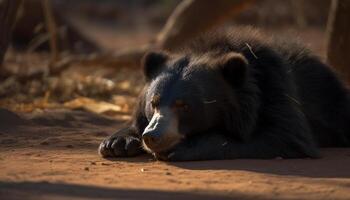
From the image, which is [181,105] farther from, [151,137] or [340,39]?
[340,39]

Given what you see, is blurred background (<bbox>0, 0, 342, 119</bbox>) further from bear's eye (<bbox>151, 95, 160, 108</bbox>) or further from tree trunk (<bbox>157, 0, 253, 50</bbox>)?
bear's eye (<bbox>151, 95, 160, 108</bbox>)

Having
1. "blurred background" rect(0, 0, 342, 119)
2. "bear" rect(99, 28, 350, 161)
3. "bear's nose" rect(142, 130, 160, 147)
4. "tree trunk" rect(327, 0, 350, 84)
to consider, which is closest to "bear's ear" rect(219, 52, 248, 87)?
"bear" rect(99, 28, 350, 161)

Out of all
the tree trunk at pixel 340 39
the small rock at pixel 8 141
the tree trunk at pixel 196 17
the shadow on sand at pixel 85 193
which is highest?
the tree trunk at pixel 196 17

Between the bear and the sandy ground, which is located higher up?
the bear

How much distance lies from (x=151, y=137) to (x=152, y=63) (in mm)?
1093

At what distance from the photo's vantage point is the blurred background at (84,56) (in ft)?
32.4

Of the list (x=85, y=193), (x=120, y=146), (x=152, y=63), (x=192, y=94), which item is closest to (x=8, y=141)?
(x=120, y=146)

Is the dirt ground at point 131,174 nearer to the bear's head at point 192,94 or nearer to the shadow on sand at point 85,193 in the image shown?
the shadow on sand at point 85,193

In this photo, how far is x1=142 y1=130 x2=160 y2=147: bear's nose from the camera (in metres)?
5.76

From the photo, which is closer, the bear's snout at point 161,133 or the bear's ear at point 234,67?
the bear's snout at point 161,133

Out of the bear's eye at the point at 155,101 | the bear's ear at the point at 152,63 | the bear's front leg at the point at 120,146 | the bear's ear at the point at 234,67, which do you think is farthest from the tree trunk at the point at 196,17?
the bear's eye at the point at 155,101

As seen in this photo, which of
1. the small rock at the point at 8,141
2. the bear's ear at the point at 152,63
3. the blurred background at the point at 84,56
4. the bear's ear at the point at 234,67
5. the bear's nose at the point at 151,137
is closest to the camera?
the bear's nose at the point at 151,137

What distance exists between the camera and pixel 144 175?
17.3ft

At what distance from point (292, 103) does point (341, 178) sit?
1372 mm
